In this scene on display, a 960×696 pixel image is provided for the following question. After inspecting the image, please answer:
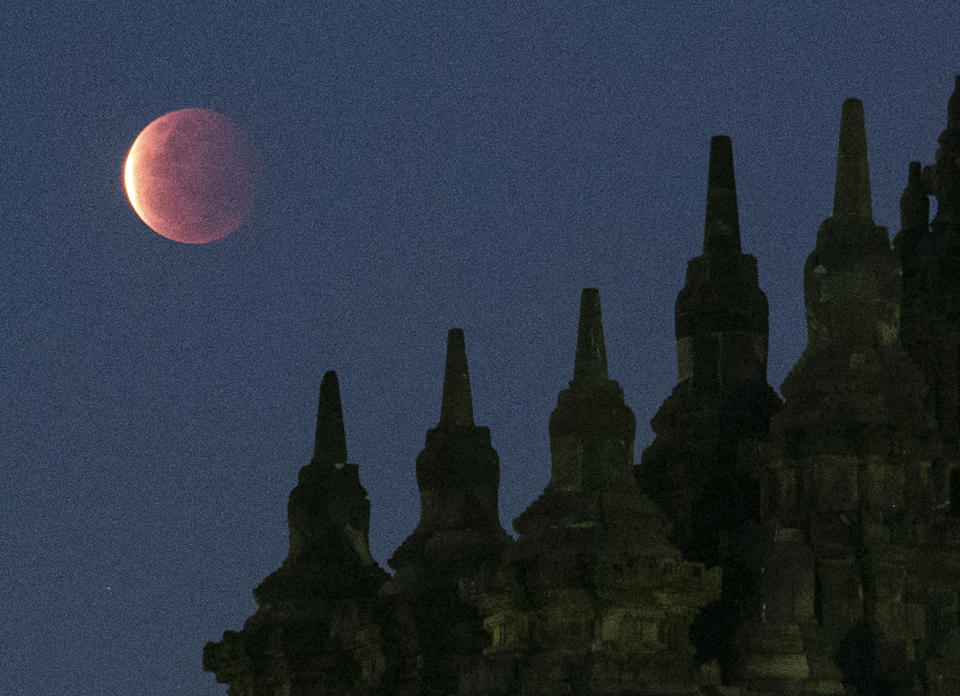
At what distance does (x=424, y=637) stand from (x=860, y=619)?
690 centimetres

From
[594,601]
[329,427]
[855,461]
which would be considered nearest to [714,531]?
[855,461]

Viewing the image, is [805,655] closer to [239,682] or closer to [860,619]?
[860,619]

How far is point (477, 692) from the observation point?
3697cm

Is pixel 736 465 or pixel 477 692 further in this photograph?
pixel 736 465

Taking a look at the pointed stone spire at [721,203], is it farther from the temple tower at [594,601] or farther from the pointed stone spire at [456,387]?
the temple tower at [594,601]

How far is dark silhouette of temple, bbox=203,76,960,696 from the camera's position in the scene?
36.1m

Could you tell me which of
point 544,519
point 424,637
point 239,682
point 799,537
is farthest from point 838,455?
point 239,682

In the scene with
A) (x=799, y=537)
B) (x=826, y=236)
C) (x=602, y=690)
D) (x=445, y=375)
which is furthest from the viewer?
(x=445, y=375)

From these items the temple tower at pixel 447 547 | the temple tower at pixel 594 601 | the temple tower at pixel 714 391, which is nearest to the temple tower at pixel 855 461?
the temple tower at pixel 714 391

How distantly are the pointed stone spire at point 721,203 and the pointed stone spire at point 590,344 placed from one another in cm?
319

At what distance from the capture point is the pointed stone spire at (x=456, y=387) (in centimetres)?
4312

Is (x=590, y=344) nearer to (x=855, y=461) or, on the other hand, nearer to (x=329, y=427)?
(x=855, y=461)

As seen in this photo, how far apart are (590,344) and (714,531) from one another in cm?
345

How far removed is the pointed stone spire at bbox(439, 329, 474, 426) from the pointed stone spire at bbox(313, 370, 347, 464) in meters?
4.13
